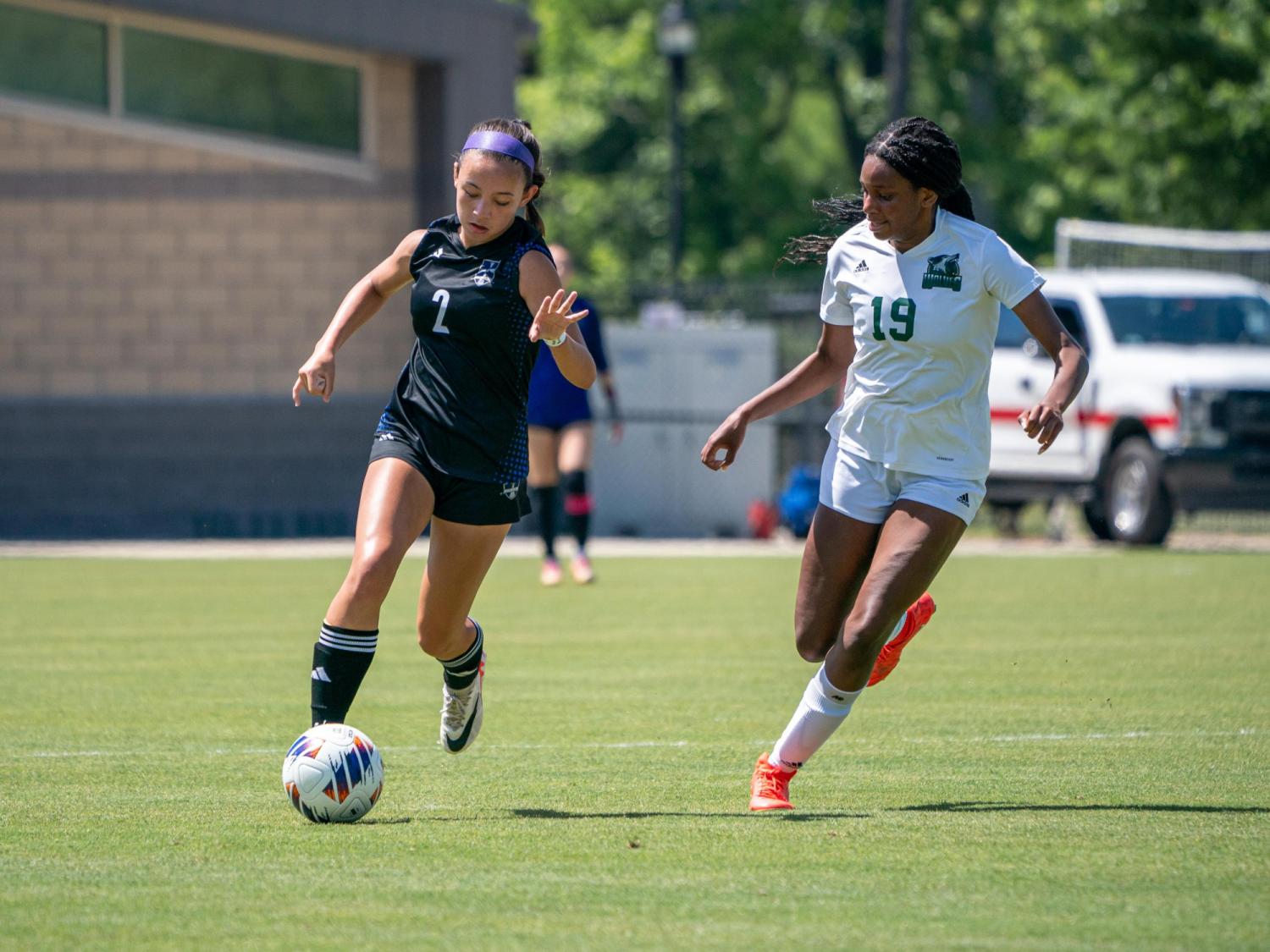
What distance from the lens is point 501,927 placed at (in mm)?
4637

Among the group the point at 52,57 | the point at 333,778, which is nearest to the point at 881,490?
the point at 333,778

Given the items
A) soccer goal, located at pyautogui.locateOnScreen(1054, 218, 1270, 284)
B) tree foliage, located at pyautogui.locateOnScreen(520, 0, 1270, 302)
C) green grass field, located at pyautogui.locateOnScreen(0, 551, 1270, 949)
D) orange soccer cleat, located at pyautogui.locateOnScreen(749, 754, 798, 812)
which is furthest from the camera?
tree foliage, located at pyautogui.locateOnScreen(520, 0, 1270, 302)

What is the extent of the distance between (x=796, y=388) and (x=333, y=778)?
205 centimetres

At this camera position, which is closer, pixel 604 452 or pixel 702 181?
pixel 604 452

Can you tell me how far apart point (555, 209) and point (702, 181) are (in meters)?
3.68

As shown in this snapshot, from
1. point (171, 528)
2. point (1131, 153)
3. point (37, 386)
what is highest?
point (1131, 153)

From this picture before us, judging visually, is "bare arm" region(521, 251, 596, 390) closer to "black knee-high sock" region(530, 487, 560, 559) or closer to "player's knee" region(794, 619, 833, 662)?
"player's knee" region(794, 619, 833, 662)

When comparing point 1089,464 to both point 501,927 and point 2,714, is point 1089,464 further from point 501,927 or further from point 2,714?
point 501,927

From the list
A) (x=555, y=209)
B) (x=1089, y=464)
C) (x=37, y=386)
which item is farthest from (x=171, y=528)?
(x=555, y=209)

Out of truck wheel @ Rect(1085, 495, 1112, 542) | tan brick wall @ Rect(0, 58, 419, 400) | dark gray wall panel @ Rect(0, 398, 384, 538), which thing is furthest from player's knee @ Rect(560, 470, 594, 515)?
tan brick wall @ Rect(0, 58, 419, 400)

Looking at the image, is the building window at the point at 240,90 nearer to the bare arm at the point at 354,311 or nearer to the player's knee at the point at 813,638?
the bare arm at the point at 354,311

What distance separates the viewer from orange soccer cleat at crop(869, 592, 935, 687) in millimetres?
6730

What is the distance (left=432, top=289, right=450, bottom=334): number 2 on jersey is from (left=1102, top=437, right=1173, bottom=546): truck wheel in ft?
43.3

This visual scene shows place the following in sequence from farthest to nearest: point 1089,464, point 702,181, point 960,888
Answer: point 702,181, point 1089,464, point 960,888
